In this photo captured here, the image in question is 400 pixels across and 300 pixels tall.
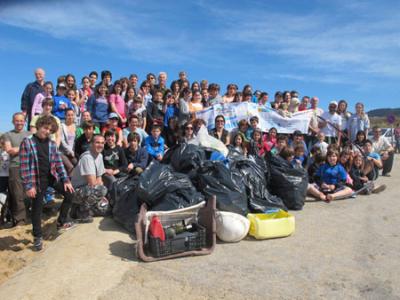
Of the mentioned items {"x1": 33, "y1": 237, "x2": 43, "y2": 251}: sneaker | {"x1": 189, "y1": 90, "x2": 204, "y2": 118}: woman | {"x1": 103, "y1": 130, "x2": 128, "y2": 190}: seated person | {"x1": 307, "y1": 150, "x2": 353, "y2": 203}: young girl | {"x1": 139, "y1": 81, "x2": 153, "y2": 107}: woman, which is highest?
{"x1": 139, "y1": 81, "x2": 153, "y2": 107}: woman

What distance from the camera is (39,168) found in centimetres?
439

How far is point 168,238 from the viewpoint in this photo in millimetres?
3828

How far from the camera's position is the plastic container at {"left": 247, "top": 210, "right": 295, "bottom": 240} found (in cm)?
437

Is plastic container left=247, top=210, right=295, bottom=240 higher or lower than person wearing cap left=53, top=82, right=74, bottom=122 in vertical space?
lower

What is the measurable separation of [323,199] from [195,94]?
3.34 metres

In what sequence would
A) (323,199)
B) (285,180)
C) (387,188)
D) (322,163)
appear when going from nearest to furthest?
1. (285,180)
2. (323,199)
3. (322,163)
4. (387,188)

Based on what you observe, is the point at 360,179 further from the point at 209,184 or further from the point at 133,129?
the point at 133,129

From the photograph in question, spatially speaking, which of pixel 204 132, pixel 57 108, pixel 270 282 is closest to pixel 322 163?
pixel 204 132

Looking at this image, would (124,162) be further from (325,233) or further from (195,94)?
(325,233)

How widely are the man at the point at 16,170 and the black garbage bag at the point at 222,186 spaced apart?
2706 mm

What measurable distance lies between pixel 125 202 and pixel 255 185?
5.94 ft

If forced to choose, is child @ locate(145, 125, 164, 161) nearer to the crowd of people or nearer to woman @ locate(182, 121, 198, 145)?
the crowd of people

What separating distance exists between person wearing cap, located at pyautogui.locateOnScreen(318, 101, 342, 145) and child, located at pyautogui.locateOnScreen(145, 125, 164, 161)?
14.8ft

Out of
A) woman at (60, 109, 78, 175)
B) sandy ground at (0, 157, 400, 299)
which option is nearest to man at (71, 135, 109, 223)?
sandy ground at (0, 157, 400, 299)
